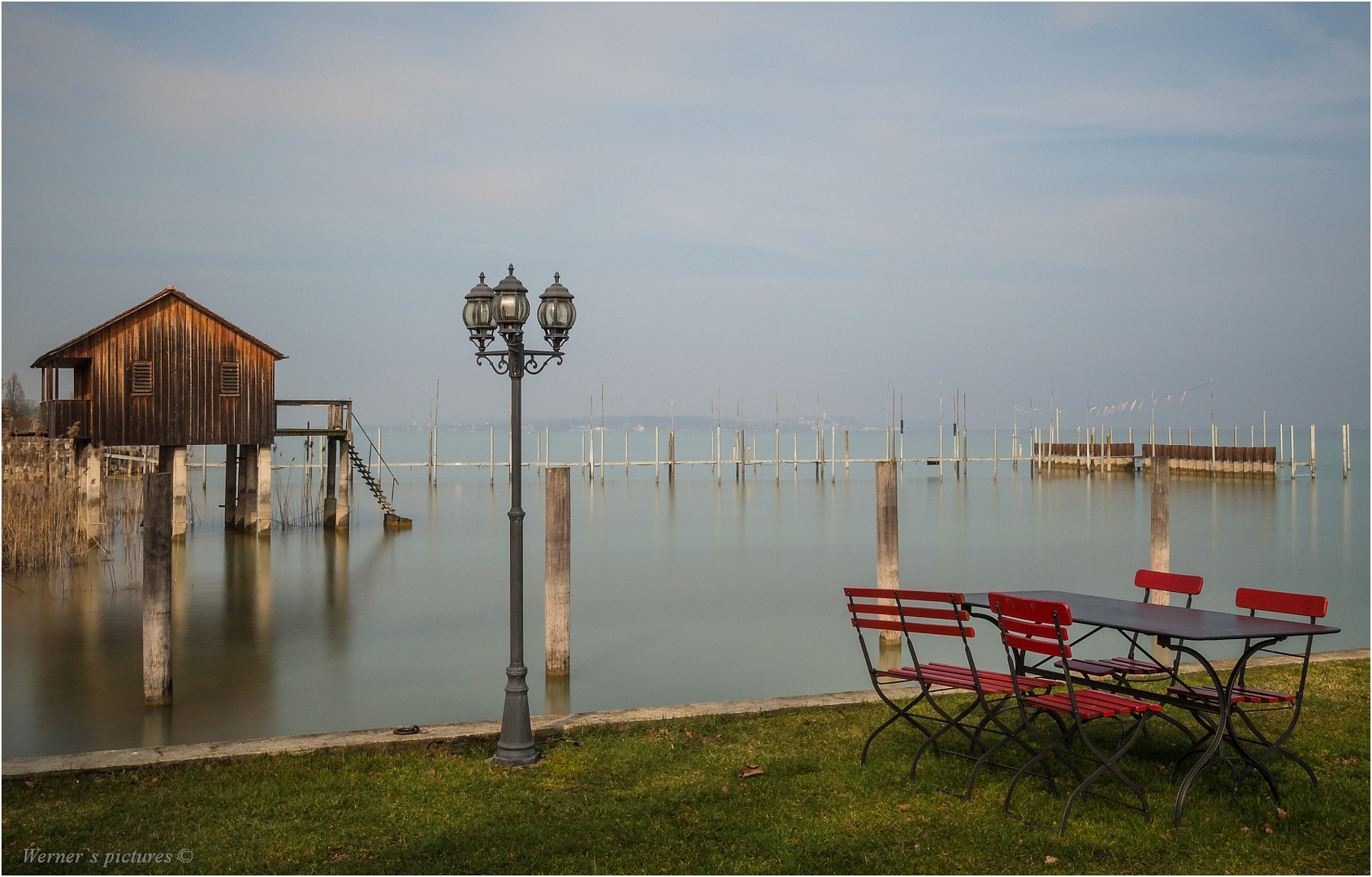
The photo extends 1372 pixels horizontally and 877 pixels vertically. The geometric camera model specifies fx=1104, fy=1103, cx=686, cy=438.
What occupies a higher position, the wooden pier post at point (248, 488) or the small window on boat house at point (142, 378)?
the small window on boat house at point (142, 378)

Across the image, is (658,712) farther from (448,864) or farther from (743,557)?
(743,557)

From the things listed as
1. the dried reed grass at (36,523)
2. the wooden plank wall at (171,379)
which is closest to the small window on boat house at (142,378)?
the wooden plank wall at (171,379)

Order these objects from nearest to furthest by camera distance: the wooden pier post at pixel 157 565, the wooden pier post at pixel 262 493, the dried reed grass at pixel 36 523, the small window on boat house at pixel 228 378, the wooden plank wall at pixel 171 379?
1. the wooden pier post at pixel 157 565
2. the dried reed grass at pixel 36 523
3. the wooden plank wall at pixel 171 379
4. the small window on boat house at pixel 228 378
5. the wooden pier post at pixel 262 493

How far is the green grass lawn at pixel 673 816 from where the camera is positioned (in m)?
4.67

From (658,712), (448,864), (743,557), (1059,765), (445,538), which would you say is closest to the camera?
(448,864)

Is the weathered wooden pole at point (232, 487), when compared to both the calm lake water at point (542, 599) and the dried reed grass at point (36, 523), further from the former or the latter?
the dried reed grass at point (36, 523)

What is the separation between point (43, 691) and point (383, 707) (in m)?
3.41

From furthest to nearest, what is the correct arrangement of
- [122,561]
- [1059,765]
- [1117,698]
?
[122,561] → [1059,765] → [1117,698]

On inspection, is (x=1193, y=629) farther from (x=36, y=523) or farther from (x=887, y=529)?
(x=36, y=523)

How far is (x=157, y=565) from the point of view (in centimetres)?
850

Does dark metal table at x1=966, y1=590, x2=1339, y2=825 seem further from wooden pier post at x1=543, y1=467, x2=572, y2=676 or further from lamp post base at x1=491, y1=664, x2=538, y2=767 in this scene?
wooden pier post at x1=543, y1=467, x2=572, y2=676

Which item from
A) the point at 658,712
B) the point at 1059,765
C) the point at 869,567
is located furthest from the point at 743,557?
the point at 1059,765

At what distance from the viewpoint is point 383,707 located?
34.3 feet

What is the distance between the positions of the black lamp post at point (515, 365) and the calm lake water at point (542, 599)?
3.73m
